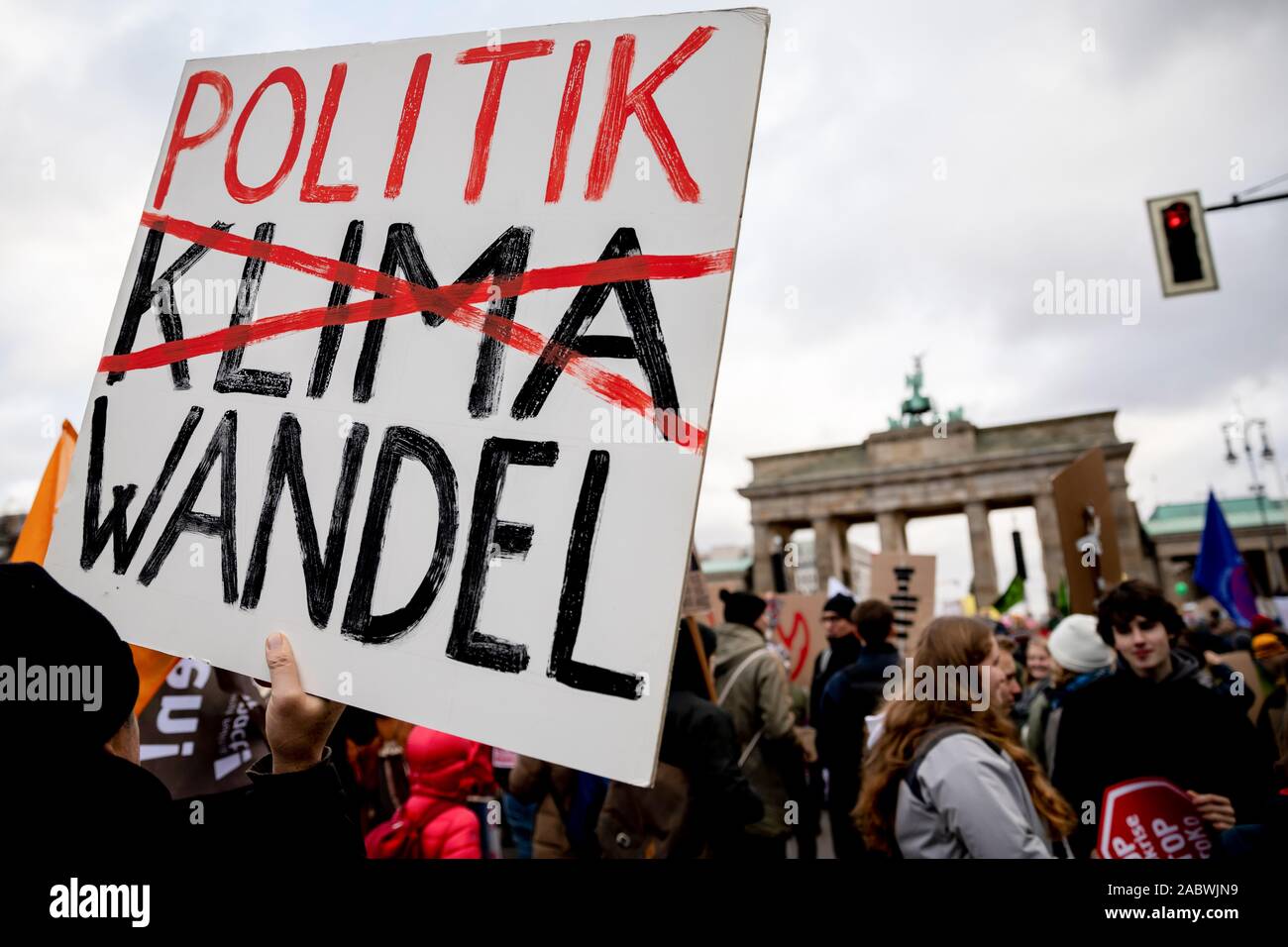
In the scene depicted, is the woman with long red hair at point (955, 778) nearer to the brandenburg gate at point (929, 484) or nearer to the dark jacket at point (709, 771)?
the dark jacket at point (709, 771)

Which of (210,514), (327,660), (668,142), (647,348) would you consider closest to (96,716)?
(327,660)

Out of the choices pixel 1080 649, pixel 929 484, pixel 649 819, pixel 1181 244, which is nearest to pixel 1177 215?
pixel 1181 244

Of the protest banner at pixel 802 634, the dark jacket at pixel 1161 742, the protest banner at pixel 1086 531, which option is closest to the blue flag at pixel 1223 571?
the protest banner at pixel 1086 531

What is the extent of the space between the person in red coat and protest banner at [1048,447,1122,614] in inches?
150

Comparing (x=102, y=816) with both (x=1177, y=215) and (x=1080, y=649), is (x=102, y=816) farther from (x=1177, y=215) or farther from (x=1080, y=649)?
(x=1177, y=215)

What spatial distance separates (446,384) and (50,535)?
1658 mm

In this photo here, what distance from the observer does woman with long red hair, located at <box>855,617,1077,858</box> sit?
1787mm

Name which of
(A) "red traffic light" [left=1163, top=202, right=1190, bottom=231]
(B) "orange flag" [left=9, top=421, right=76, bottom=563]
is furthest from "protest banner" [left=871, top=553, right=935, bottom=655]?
(B) "orange flag" [left=9, top=421, right=76, bottom=563]

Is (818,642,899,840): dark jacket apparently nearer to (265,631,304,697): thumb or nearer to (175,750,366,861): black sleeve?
(175,750,366,861): black sleeve

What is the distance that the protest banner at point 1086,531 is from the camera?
494 cm

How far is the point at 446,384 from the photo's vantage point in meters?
1.28

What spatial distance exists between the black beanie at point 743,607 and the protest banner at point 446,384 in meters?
2.98
